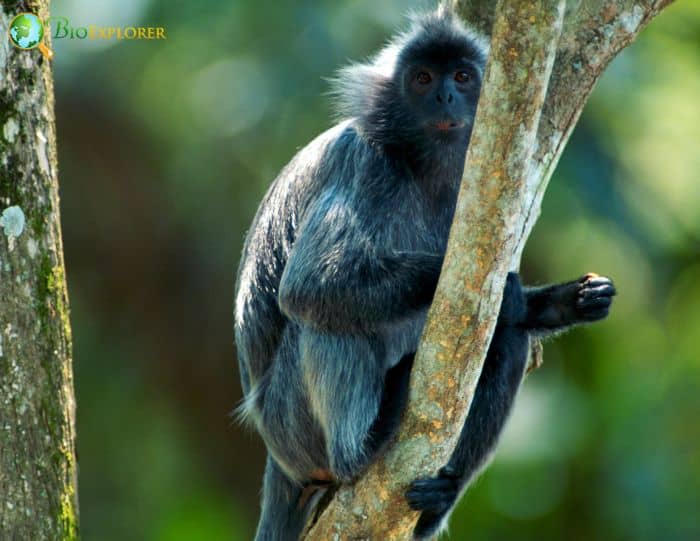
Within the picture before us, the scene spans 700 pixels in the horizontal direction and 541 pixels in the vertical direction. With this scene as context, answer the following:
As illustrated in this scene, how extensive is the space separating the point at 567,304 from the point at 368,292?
988 mm

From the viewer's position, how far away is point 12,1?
4.43 meters

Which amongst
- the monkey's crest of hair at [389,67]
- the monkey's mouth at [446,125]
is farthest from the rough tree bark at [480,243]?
the monkey's crest of hair at [389,67]

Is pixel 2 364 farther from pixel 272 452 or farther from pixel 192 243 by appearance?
pixel 192 243

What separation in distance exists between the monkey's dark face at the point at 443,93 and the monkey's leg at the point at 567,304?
89 cm

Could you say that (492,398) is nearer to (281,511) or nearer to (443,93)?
(281,511)

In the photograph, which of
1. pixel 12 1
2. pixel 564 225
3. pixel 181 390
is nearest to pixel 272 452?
pixel 12 1

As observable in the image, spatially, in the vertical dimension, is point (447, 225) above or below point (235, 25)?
below

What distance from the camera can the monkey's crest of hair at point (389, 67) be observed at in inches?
217

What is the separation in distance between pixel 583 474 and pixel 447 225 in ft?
23.8

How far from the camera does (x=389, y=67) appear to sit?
582 cm

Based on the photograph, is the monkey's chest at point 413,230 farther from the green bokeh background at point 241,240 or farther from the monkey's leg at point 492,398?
the green bokeh background at point 241,240

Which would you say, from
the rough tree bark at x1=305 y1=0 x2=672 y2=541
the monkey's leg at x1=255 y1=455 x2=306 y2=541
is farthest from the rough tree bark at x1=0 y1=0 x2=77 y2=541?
the monkey's leg at x1=255 y1=455 x2=306 y2=541

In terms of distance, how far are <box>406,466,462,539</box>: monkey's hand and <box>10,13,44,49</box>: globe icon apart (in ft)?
7.58

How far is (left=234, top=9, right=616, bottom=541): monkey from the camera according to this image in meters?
5.04
